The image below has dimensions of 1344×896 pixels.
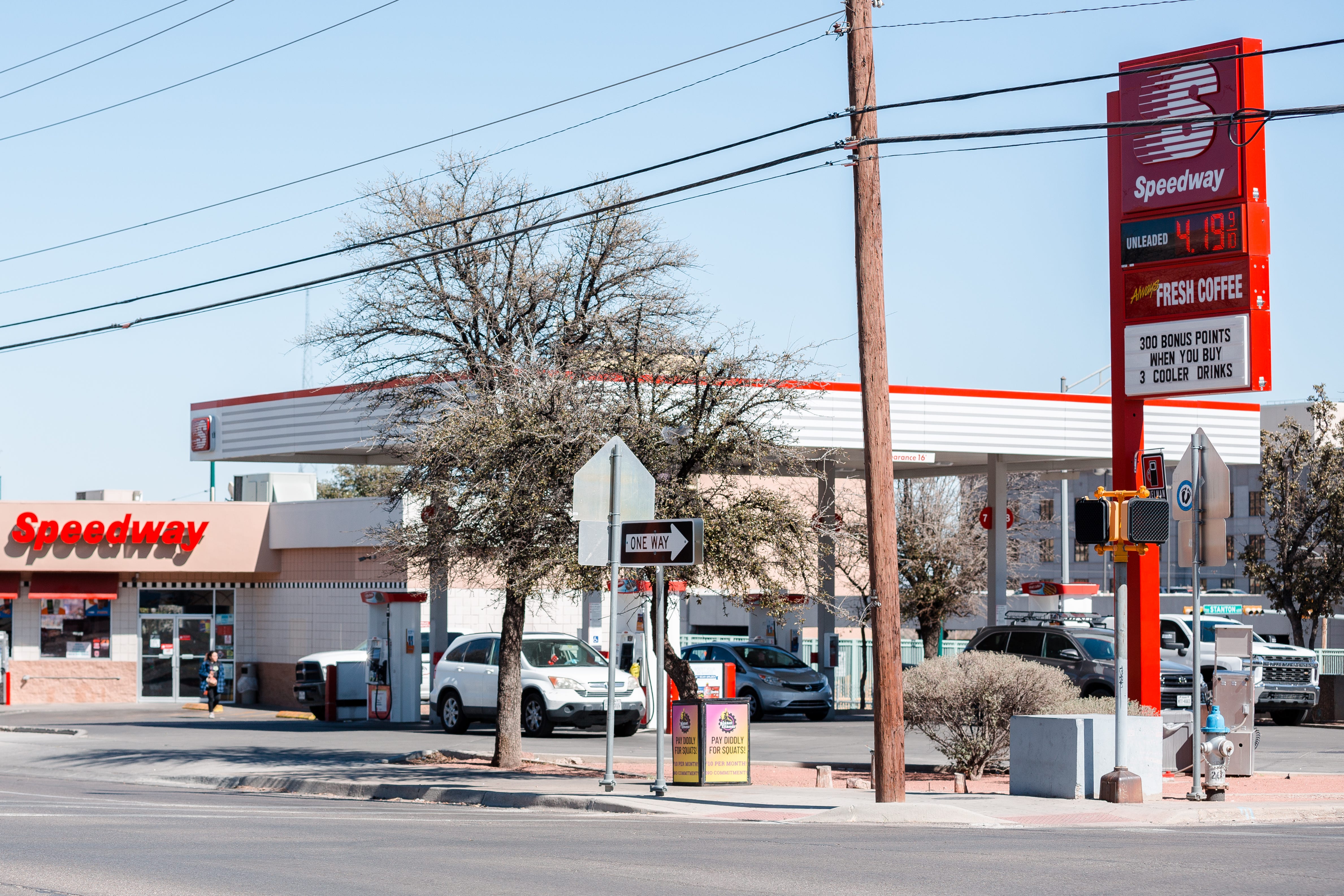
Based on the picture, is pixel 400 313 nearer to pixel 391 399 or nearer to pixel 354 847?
pixel 391 399

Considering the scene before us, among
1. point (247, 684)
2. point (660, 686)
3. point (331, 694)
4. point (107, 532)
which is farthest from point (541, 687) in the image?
point (107, 532)

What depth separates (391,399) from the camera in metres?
22.3

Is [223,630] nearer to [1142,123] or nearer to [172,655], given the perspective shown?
[172,655]

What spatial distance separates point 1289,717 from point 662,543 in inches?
782

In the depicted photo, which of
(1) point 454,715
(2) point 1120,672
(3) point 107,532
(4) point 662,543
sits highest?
(3) point 107,532

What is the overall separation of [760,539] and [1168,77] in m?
7.91

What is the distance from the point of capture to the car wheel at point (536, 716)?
1019 inches

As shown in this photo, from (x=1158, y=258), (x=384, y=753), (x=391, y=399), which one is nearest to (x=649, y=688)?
(x=384, y=753)

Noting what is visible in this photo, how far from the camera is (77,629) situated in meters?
37.4

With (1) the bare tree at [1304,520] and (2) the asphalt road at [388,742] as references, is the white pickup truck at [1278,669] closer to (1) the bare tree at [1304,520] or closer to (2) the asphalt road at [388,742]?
(2) the asphalt road at [388,742]

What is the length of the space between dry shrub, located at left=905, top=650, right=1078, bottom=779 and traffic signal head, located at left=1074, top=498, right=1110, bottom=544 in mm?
3355

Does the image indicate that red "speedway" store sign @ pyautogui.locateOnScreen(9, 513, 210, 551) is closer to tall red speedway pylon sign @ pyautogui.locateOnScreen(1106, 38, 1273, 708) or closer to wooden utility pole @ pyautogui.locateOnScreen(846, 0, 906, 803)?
tall red speedway pylon sign @ pyautogui.locateOnScreen(1106, 38, 1273, 708)

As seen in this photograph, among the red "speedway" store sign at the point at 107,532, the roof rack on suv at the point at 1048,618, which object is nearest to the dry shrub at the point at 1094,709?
the roof rack on suv at the point at 1048,618

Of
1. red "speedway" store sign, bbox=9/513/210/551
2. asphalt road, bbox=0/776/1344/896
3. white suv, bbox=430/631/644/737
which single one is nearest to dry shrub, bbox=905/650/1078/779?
asphalt road, bbox=0/776/1344/896
